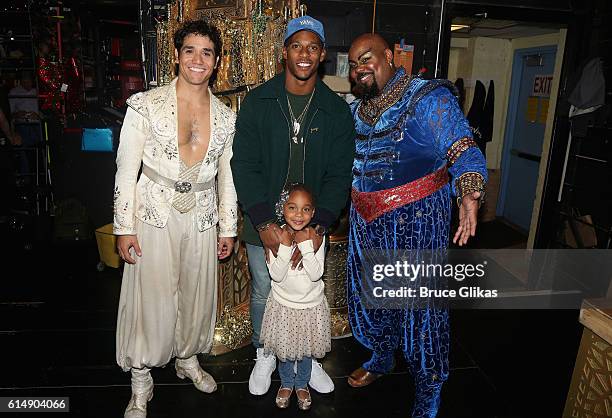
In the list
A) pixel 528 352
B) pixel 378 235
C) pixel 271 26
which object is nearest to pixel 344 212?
pixel 378 235

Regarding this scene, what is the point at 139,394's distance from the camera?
2.37m

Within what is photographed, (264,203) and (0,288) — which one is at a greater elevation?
(264,203)

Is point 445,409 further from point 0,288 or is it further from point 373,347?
point 0,288

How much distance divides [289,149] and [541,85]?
4873 millimetres

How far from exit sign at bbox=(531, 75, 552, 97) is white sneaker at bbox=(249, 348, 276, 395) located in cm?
494

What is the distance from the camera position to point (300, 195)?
210cm

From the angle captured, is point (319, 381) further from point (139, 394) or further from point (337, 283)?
point (139, 394)

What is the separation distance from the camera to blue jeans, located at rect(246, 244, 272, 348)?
2.45 meters

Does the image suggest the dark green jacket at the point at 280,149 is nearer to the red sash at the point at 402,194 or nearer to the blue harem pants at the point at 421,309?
the red sash at the point at 402,194

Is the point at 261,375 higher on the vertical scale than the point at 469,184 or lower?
lower

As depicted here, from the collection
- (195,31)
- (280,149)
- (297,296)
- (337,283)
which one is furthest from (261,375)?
(195,31)

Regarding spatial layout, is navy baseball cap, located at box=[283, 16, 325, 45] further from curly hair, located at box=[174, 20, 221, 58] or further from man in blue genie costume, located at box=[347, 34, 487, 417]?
curly hair, located at box=[174, 20, 221, 58]

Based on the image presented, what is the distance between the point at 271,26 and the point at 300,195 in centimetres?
129

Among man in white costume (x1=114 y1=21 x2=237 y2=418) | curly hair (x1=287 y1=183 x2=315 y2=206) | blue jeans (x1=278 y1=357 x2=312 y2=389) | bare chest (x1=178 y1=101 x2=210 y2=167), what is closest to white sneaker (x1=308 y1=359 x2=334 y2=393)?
blue jeans (x1=278 y1=357 x2=312 y2=389)
